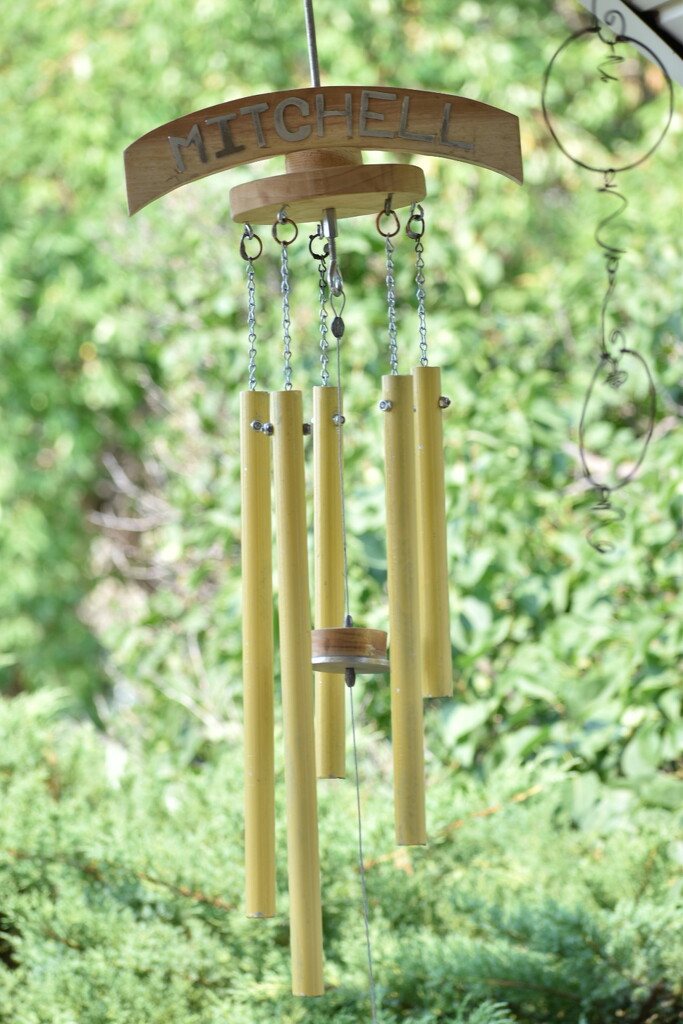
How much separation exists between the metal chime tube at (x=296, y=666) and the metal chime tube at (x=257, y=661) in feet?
0.12

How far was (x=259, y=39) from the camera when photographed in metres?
4.38

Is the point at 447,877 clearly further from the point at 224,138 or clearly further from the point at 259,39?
the point at 259,39

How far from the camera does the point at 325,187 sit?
139cm

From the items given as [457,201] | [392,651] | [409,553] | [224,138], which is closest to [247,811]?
[392,651]

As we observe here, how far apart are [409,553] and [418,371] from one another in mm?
252

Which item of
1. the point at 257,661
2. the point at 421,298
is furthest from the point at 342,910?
the point at 421,298

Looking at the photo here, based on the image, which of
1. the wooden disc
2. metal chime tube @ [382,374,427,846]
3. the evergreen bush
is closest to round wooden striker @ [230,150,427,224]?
the wooden disc

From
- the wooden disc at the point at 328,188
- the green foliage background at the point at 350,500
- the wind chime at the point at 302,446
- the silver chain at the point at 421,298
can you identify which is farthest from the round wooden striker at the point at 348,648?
the green foliage background at the point at 350,500

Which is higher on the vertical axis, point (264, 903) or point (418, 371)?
point (418, 371)

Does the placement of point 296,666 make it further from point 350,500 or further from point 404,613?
point 350,500

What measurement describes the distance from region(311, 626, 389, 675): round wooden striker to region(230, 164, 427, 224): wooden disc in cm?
52

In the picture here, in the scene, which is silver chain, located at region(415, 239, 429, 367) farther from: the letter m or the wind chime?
the letter m

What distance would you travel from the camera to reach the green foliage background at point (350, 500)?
205cm

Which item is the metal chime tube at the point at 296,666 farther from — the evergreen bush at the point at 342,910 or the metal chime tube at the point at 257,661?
the evergreen bush at the point at 342,910
